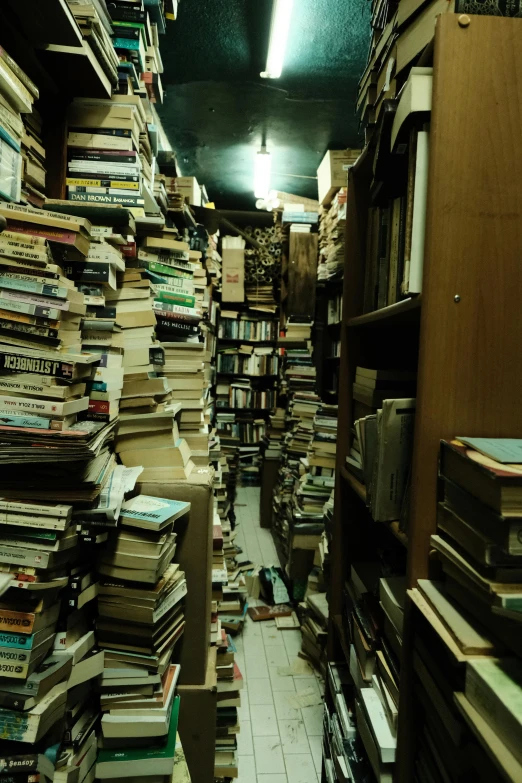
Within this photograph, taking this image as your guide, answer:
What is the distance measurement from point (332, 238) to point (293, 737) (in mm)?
3384

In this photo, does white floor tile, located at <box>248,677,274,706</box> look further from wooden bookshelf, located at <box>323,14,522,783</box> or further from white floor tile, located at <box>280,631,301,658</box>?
wooden bookshelf, located at <box>323,14,522,783</box>

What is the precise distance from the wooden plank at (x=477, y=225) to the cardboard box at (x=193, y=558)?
105cm

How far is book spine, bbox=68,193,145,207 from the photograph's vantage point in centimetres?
184

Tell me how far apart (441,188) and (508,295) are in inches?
8.5

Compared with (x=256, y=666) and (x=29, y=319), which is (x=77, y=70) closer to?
(x=29, y=319)

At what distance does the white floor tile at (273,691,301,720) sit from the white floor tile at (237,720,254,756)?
0.57ft

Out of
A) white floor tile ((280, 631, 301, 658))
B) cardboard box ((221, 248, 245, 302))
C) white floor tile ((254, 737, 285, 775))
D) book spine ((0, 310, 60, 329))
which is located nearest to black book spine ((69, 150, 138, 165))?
book spine ((0, 310, 60, 329))

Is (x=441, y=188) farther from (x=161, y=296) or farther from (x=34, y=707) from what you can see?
(x=161, y=296)

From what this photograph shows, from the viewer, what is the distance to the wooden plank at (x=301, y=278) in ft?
15.9

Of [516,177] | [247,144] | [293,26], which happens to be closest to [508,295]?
[516,177]

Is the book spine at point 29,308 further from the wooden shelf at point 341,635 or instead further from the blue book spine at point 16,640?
the wooden shelf at point 341,635

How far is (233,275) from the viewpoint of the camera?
6012 millimetres

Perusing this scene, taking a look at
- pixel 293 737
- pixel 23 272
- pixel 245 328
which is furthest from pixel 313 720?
pixel 245 328

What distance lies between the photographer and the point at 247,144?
15.4 ft
